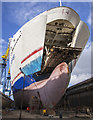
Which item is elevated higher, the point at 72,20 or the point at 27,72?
the point at 72,20

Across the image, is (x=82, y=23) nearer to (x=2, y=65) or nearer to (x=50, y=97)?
(x=50, y=97)

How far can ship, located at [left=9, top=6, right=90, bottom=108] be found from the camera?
7.43 meters

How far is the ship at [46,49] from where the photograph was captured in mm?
7426

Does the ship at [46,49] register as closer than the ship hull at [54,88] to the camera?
No

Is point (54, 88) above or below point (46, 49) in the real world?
below

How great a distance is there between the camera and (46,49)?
901 cm

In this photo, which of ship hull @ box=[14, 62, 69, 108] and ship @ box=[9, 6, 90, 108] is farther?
ship @ box=[9, 6, 90, 108]

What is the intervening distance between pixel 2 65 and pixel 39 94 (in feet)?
87.2

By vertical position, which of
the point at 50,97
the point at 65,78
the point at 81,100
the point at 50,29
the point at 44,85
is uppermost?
the point at 50,29

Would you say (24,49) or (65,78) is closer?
(65,78)

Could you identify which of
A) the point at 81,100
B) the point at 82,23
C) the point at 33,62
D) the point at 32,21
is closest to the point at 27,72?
the point at 33,62

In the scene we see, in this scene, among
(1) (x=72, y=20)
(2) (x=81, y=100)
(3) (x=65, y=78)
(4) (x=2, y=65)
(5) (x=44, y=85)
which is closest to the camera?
(3) (x=65, y=78)

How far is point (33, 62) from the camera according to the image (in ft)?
28.6

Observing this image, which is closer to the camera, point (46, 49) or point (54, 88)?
point (54, 88)
